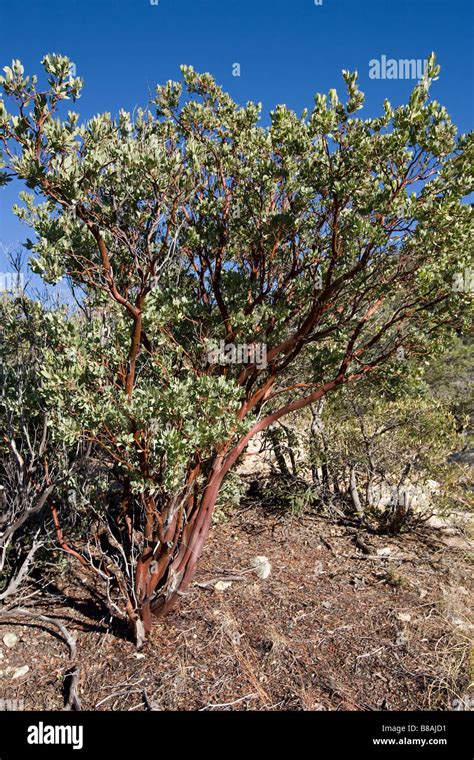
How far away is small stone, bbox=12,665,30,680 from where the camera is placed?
4273 millimetres

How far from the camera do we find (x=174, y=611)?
5.08 meters

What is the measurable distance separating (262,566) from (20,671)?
2923 millimetres

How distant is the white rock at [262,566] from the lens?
19.4ft

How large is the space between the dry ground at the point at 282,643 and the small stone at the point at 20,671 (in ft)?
0.12

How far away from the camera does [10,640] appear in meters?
4.71

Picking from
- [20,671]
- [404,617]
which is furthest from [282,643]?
[20,671]

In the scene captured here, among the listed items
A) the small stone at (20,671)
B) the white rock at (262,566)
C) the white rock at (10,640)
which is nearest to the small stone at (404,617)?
the white rock at (262,566)

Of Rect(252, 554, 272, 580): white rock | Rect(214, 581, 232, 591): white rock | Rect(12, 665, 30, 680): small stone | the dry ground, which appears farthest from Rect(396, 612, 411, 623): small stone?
Rect(12, 665, 30, 680): small stone

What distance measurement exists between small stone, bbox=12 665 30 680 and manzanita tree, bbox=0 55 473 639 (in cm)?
107

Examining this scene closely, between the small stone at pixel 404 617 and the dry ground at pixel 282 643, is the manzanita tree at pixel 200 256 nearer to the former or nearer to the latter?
the dry ground at pixel 282 643

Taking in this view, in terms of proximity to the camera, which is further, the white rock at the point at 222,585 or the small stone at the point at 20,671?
the white rock at the point at 222,585

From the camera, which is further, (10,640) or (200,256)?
(200,256)

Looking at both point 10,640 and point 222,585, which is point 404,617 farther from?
point 10,640
